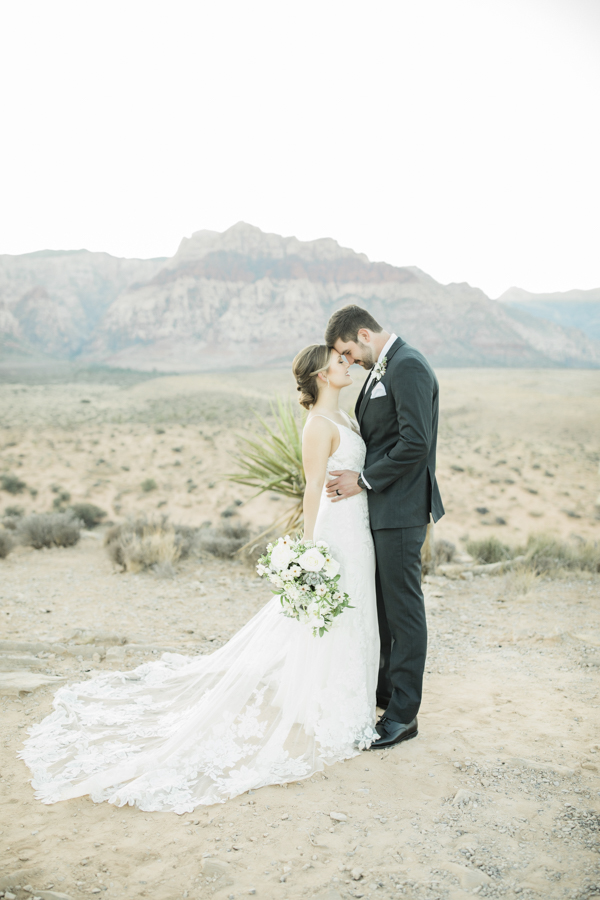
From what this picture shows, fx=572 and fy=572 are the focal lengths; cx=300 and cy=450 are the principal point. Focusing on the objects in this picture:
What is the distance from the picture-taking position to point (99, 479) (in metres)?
20.4

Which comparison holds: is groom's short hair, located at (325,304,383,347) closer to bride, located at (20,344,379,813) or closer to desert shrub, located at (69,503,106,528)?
bride, located at (20,344,379,813)

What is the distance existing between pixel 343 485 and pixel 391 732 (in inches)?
55.0

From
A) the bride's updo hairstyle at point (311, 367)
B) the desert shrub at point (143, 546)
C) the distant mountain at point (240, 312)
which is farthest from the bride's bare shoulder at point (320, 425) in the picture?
the distant mountain at point (240, 312)

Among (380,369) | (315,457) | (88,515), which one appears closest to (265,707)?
(315,457)

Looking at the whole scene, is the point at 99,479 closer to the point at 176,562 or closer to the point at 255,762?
the point at 176,562

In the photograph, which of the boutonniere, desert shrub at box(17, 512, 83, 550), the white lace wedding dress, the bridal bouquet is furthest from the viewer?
desert shrub at box(17, 512, 83, 550)

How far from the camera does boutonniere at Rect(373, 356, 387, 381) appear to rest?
10.8 ft

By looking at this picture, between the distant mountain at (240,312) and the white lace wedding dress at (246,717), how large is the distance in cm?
8035

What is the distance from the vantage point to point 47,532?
8719 mm

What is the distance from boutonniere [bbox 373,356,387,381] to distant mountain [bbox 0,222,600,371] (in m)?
80.1

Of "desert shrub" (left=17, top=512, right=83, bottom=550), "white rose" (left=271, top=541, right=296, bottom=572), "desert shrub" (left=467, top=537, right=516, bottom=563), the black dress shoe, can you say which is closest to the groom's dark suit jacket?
"white rose" (left=271, top=541, right=296, bottom=572)

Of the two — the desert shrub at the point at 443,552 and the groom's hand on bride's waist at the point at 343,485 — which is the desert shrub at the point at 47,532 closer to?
the desert shrub at the point at 443,552

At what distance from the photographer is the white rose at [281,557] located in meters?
3.10

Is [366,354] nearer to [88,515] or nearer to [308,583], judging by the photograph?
[308,583]
